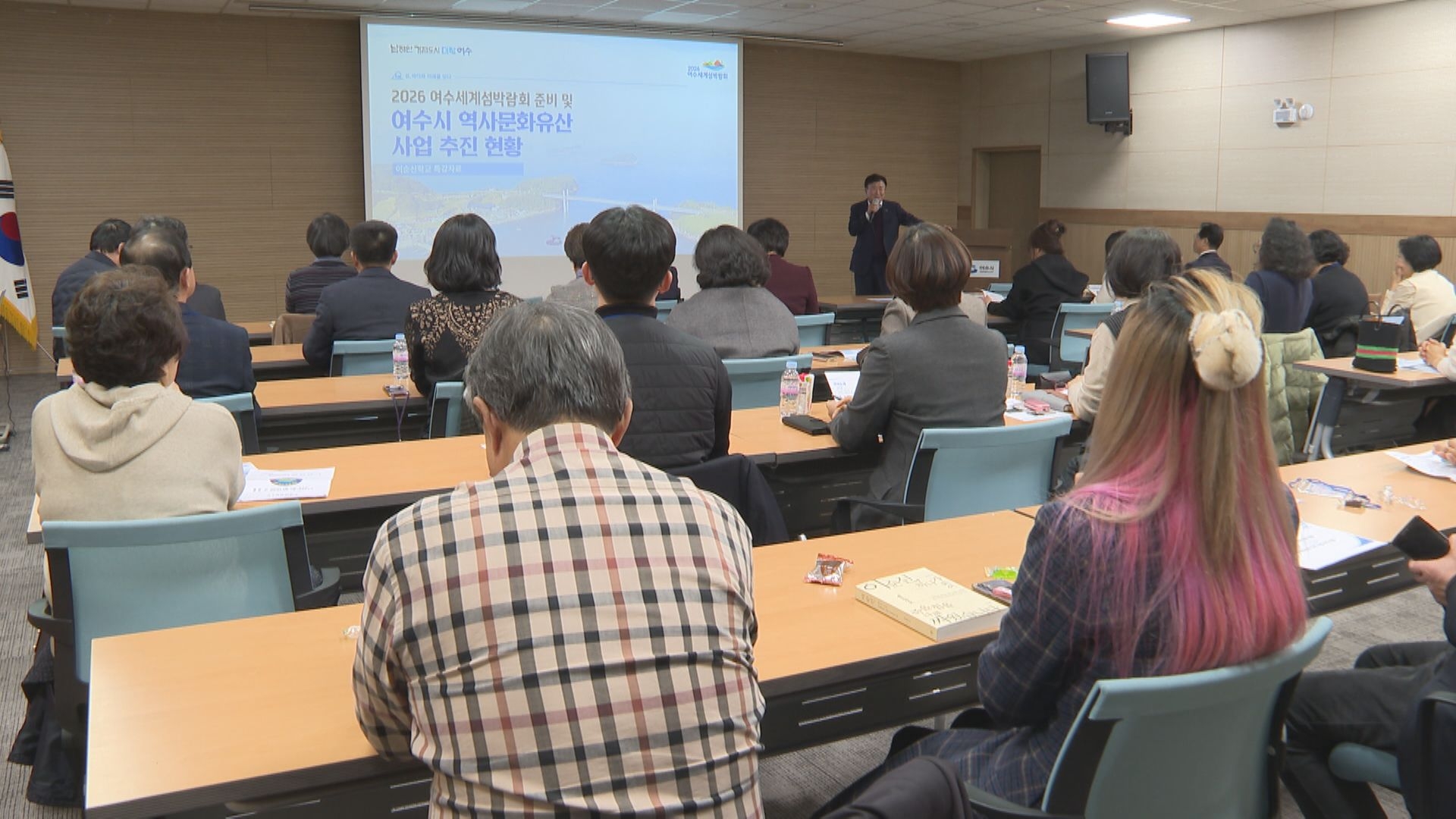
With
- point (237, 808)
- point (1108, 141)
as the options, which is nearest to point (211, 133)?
point (1108, 141)

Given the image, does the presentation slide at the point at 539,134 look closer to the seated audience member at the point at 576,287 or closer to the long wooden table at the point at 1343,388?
the seated audience member at the point at 576,287

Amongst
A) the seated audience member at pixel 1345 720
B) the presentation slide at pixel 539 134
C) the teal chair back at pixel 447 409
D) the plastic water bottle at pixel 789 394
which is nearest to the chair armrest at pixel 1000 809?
the seated audience member at pixel 1345 720

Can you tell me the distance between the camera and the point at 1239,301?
5.17 ft

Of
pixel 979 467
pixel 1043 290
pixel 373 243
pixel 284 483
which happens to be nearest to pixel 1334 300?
pixel 1043 290

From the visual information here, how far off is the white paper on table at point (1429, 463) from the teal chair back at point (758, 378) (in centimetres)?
190

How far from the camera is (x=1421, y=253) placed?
667 centimetres

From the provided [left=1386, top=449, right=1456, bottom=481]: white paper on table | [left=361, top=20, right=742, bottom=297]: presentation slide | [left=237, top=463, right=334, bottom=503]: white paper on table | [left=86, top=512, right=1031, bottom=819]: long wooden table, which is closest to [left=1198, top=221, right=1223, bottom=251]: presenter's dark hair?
[left=361, top=20, right=742, bottom=297]: presentation slide

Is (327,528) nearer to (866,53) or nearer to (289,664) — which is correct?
(289,664)

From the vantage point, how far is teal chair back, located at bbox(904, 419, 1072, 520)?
9.46ft

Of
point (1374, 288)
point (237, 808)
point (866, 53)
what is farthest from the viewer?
point (866, 53)

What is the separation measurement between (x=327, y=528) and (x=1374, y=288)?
909cm

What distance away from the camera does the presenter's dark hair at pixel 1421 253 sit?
21.9ft

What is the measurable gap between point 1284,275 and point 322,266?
498cm

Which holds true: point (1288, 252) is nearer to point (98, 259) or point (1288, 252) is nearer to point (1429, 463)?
point (1429, 463)
